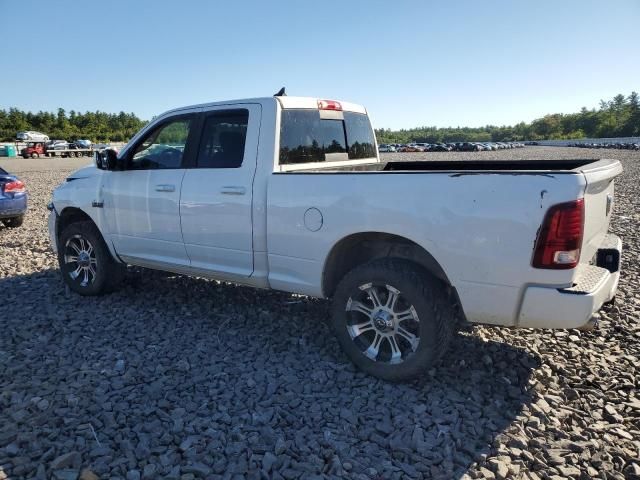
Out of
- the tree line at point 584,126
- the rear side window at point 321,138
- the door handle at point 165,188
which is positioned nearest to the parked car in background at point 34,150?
the door handle at point 165,188

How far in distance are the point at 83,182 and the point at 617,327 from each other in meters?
5.45

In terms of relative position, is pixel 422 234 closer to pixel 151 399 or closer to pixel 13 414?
pixel 151 399

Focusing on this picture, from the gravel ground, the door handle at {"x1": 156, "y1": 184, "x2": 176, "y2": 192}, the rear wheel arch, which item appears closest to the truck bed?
the rear wheel arch

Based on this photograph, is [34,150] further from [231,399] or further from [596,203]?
[596,203]

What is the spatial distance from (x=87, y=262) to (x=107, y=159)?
122 centimetres

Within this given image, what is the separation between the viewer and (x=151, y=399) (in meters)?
3.18

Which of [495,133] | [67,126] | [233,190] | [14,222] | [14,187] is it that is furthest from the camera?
[495,133]

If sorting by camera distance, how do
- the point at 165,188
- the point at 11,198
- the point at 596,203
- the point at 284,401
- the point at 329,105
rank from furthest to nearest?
the point at 11,198 < the point at 329,105 < the point at 165,188 < the point at 284,401 < the point at 596,203

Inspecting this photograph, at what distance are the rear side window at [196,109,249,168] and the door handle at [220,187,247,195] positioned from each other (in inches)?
8.2

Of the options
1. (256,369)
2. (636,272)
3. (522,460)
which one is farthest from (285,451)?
(636,272)

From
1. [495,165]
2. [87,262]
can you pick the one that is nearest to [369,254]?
[495,165]

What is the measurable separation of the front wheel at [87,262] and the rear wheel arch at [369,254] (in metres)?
2.64

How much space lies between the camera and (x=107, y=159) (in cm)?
465

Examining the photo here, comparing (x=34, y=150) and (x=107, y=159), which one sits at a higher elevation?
(x=34, y=150)
